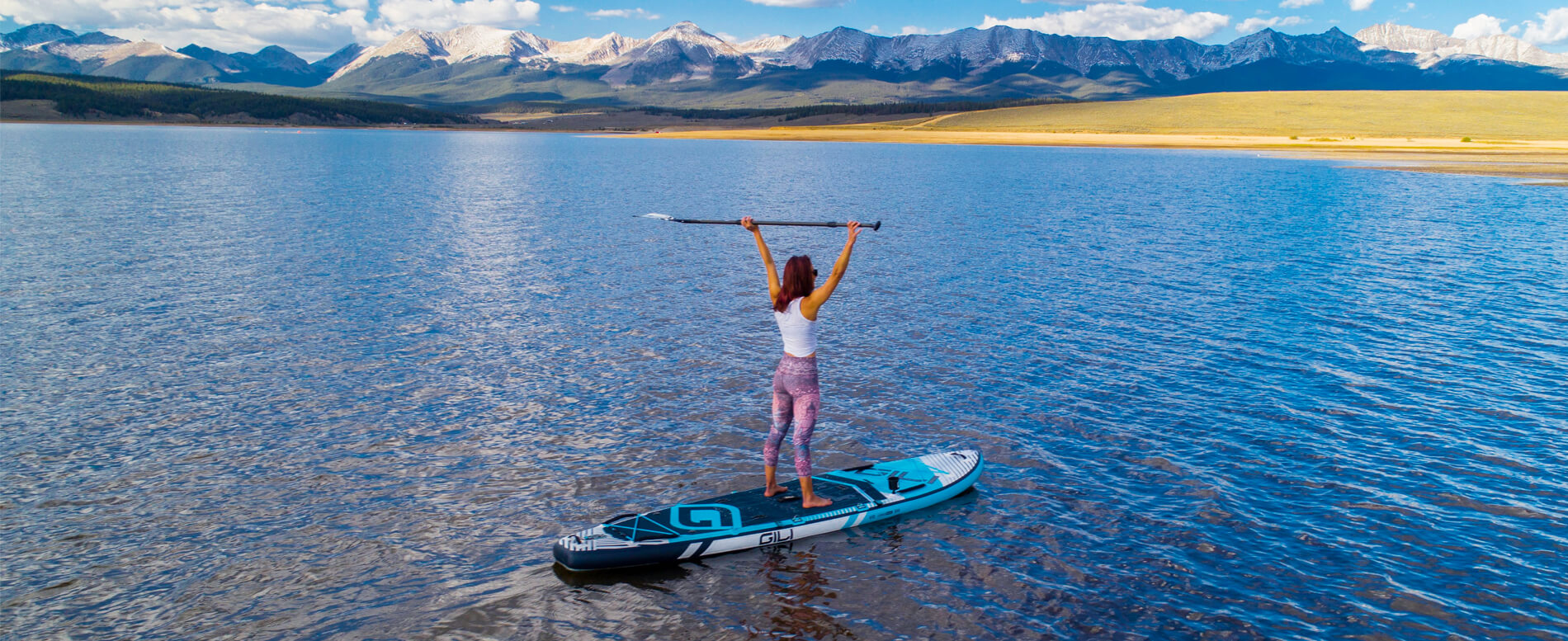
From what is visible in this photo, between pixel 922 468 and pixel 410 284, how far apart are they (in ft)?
67.4

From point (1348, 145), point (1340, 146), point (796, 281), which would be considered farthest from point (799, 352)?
point (1348, 145)

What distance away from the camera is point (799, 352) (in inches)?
450

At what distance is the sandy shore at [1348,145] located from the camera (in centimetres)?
9081

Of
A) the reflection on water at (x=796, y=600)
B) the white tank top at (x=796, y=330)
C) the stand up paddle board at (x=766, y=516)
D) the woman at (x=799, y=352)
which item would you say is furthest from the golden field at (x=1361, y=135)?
the reflection on water at (x=796, y=600)

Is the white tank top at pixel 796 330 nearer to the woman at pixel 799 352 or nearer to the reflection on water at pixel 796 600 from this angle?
the woman at pixel 799 352

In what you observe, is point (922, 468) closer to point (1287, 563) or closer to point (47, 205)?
point (1287, 563)

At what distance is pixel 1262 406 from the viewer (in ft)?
56.4

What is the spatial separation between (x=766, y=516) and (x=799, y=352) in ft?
7.60

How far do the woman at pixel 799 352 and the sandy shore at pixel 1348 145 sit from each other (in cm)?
8337

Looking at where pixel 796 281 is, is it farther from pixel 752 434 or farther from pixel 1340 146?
pixel 1340 146

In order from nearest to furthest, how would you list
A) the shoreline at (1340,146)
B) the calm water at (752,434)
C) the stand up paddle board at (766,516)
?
the calm water at (752,434), the stand up paddle board at (766,516), the shoreline at (1340,146)

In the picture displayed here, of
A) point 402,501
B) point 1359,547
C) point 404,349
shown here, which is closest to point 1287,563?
point 1359,547

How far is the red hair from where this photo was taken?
36.5 ft

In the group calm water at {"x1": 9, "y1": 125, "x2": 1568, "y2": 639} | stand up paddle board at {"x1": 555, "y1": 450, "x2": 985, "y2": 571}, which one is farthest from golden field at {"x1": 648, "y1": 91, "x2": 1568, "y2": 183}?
stand up paddle board at {"x1": 555, "y1": 450, "x2": 985, "y2": 571}
